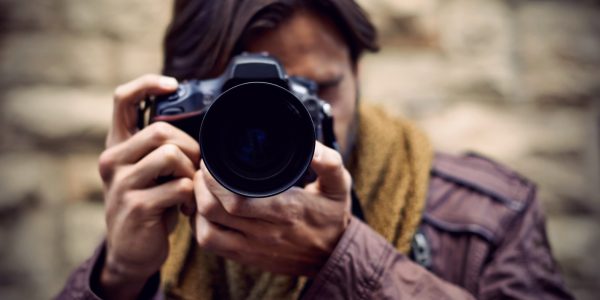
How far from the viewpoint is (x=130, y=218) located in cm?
62

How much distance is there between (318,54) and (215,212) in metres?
0.27

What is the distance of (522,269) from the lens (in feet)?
2.29

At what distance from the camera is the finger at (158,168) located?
59cm

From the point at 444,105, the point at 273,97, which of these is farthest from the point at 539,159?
the point at 273,97

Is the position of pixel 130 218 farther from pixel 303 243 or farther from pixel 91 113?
pixel 91 113

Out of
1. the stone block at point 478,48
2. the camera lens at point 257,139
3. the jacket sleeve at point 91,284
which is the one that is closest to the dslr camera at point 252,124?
the camera lens at point 257,139

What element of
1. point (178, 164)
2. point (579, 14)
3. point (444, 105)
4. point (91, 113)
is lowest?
point (91, 113)

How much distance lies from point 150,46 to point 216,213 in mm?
647

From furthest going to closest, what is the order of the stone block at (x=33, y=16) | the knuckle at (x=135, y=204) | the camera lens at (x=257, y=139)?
the stone block at (x=33, y=16)
the knuckle at (x=135, y=204)
the camera lens at (x=257, y=139)

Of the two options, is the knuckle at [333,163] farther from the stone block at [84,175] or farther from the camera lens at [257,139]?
the stone block at [84,175]

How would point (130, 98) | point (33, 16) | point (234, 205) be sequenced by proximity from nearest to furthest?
point (234, 205), point (130, 98), point (33, 16)

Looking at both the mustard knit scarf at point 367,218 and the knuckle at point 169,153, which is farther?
the mustard knit scarf at point 367,218

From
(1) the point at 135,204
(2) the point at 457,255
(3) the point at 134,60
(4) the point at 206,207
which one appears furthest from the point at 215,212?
(3) the point at 134,60

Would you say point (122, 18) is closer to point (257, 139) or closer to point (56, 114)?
point (56, 114)
